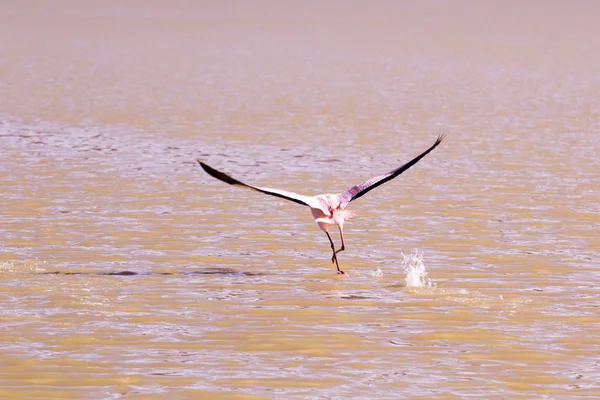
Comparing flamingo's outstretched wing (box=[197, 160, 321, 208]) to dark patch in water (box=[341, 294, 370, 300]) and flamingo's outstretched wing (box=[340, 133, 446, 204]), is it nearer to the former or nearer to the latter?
flamingo's outstretched wing (box=[340, 133, 446, 204])

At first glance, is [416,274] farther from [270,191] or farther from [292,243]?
[292,243]

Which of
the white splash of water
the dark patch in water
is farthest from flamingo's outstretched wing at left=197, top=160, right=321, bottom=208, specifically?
the white splash of water

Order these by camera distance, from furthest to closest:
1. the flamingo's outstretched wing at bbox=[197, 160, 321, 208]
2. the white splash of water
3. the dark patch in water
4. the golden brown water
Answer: the white splash of water
the dark patch in water
the flamingo's outstretched wing at bbox=[197, 160, 321, 208]
the golden brown water

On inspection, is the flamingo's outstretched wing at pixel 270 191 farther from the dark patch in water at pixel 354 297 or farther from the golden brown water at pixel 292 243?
the dark patch in water at pixel 354 297

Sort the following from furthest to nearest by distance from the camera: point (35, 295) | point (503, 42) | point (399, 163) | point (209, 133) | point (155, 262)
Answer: point (503, 42) < point (209, 133) < point (399, 163) < point (155, 262) < point (35, 295)

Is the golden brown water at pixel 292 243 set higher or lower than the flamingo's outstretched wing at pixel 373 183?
lower

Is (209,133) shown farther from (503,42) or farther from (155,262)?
(503,42)

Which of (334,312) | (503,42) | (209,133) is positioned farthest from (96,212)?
(503,42)

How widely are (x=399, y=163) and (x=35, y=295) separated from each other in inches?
446

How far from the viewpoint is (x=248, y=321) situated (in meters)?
12.4

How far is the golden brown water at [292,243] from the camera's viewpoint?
10859 mm

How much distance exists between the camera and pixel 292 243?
16391 mm

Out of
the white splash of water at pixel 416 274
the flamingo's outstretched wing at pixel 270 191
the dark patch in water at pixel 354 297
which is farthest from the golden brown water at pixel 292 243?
the flamingo's outstretched wing at pixel 270 191

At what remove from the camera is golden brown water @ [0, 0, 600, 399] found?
10.9m
